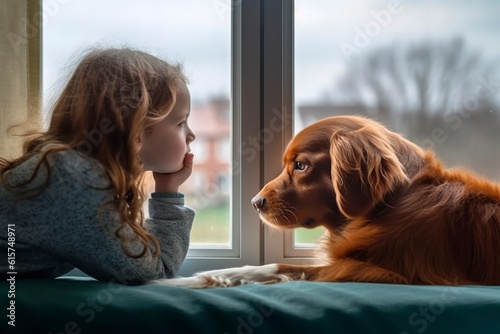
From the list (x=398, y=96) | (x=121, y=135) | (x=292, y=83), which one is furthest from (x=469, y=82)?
(x=121, y=135)

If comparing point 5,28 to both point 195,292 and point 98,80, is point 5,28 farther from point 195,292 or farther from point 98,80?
point 195,292

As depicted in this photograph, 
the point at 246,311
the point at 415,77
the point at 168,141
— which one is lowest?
the point at 246,311

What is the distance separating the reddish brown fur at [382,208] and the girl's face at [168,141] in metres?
0.21

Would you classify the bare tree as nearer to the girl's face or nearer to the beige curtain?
the girl's face

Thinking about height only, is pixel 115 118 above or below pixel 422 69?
below

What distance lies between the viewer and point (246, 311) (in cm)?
93

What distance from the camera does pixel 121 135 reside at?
3.71 ft

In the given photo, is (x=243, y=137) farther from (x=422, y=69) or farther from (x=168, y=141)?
(x=422, y=69)

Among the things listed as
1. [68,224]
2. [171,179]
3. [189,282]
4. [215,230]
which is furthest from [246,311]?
[215,230]

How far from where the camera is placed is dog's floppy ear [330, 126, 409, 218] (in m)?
1.15

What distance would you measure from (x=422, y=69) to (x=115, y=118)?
2.55 ft

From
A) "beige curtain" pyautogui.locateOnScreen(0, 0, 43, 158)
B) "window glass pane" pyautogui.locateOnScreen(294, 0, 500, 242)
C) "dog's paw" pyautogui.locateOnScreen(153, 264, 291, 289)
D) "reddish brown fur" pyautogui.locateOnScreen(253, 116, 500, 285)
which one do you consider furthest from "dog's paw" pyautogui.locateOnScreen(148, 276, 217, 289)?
"window glass pane" pyautogui.locateOnScreen(294, 0, 500, 242)

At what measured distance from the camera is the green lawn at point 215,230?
59.3 inches

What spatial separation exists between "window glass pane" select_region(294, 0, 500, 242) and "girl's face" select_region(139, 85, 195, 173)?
414mm
